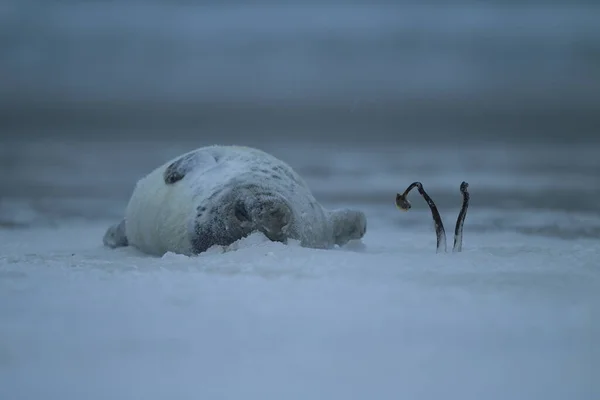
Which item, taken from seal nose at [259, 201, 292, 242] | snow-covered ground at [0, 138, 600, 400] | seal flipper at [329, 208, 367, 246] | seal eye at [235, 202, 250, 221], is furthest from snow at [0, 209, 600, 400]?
seal flipper at [329, 208, 367, 246]

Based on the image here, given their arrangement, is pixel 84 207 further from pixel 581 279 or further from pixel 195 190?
pixel 581 279

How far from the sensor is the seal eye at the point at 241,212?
472cm

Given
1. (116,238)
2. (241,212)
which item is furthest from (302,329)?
(116,238)

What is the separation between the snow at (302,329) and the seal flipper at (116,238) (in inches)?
74.7

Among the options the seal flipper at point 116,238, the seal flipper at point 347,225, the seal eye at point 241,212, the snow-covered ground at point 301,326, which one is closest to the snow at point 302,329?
the snow-covered ground at point 301,326

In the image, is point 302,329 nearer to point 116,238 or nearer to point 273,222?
point 273,222

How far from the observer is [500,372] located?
7.73 ft

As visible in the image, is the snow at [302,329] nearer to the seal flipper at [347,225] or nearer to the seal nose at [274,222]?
the seal nose at [274,222]

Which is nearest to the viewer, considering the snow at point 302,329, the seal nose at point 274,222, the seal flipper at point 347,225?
the snow at point 302,329

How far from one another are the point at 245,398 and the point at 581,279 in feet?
5.42

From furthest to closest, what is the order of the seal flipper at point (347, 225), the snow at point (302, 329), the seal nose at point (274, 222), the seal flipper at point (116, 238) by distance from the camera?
the seal flipper at point (116, 238) < the seal flipper at point (347, 225) < the seal nose at point (274, 222) < the snow at point (302, 329)

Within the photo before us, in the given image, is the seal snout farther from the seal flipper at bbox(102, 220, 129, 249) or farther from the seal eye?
the seal flipper at bbox(102, 220, 129, 249)

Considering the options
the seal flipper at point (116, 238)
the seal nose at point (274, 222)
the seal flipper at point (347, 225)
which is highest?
the seal nose at point (274, 222)

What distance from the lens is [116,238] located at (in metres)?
5.87
